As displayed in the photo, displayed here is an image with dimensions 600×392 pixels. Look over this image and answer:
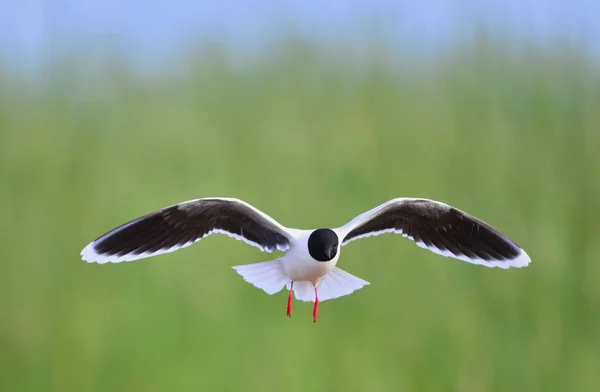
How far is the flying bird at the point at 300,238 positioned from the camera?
7.26 feet

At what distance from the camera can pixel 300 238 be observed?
7.34ft

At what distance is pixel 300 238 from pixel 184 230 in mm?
372

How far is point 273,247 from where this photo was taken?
2480 mm

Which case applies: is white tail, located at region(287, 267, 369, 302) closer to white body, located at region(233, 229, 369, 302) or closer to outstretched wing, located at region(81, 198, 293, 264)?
white body, located at region(233, 229, 369, 302)

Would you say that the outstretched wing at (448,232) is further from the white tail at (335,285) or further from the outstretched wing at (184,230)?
the outstretched wing at (184,230)

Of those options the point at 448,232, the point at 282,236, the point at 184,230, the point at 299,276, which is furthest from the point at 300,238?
the point at 448,232

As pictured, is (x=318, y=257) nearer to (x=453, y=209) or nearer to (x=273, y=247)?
(x=273, y=247)

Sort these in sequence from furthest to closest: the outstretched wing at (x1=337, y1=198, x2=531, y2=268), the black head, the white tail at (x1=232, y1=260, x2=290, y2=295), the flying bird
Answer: the outstretched wing at (x1=337, y1=198, x2=531, y2=268) < the white tail at (x1=232, y1=260, x2=290, y2=295) < the flying bird < the black head

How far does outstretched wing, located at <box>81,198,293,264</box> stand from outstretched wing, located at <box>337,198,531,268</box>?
0.26 m

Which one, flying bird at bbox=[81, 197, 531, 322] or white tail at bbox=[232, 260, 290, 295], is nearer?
flying bird at bbox=[81, 197, 531, 322]

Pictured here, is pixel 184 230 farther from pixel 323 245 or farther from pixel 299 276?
pixel 323 245

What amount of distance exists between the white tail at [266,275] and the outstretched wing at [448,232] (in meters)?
0.22

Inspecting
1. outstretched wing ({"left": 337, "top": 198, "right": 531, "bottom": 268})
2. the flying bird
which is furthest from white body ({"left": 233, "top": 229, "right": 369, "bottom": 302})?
outstretched wing ({"left": 337, "top": 198, "right": 531, "bottom": 268})

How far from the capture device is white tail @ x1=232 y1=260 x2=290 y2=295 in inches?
93.0
